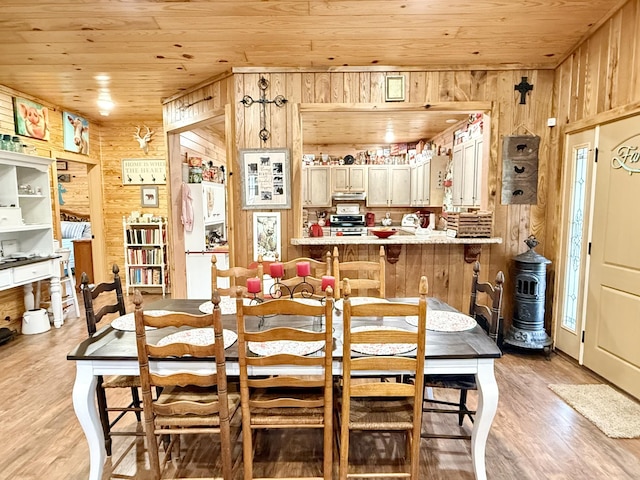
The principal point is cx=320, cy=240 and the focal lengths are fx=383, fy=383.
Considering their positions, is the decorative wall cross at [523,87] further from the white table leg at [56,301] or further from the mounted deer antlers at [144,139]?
the white table leg at [56,301]

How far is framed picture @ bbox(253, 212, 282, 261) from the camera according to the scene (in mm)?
3693

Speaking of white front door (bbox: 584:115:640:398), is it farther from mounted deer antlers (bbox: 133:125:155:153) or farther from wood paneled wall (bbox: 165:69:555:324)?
mounted deer antlers (bbox: 133:125:155:153)

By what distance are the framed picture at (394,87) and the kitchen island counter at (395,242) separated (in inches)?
51.6

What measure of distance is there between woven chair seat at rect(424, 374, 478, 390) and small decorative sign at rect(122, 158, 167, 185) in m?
5.08

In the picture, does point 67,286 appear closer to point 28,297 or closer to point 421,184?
point 28,297

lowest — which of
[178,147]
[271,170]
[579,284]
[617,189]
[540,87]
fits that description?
[579,284]

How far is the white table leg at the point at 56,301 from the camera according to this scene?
13.9ft

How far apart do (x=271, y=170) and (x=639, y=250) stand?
2.94 meters

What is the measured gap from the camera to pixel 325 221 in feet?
23.5

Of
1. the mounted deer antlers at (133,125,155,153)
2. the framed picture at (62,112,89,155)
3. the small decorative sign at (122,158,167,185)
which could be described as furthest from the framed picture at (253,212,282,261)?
the framed picture at (62,112,89,155)

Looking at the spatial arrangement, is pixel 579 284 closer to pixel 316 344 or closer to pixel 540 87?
pixel 540 87

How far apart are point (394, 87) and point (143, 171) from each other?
13.6 ft

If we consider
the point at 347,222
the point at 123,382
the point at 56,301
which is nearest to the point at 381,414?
the point at 123,382

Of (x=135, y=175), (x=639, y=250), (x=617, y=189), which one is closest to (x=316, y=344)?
(x=639, y=250)
